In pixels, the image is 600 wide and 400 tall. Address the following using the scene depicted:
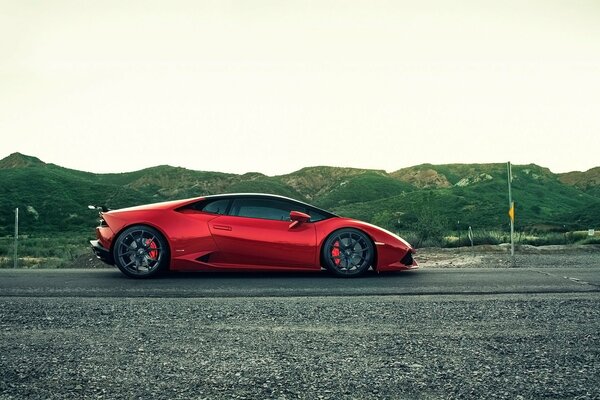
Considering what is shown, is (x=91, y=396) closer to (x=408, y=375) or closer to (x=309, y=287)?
(x=408, y=375)

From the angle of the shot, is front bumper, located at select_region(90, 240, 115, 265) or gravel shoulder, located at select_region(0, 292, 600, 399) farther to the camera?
front bumper, located at select_region(90, 240, 115, 265)

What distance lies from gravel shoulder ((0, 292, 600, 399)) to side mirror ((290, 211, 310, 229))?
81.8 inches

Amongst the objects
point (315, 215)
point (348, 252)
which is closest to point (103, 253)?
point (315, 215)

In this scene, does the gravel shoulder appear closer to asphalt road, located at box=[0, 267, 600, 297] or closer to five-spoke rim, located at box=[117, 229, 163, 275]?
asphalt road, located at box=[0, 267, 600, 297]

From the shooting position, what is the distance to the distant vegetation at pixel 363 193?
66.4m

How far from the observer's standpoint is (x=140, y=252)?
9594 millimetres

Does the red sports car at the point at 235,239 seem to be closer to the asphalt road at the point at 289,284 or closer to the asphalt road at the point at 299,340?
the asphalt road at the point at 289,284

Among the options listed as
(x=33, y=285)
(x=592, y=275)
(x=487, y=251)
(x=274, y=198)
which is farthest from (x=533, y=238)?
(x=33, y=285)

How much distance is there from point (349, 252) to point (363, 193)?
92481 millimetres

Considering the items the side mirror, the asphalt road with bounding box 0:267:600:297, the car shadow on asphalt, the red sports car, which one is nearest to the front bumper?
the red sports car

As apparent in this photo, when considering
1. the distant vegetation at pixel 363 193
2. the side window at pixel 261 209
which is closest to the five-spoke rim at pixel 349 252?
the side window at pixel 261 209

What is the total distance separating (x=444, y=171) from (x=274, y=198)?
4867 inches

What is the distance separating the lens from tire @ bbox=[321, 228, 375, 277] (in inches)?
383

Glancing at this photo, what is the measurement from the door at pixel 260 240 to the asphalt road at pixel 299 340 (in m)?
0.50
